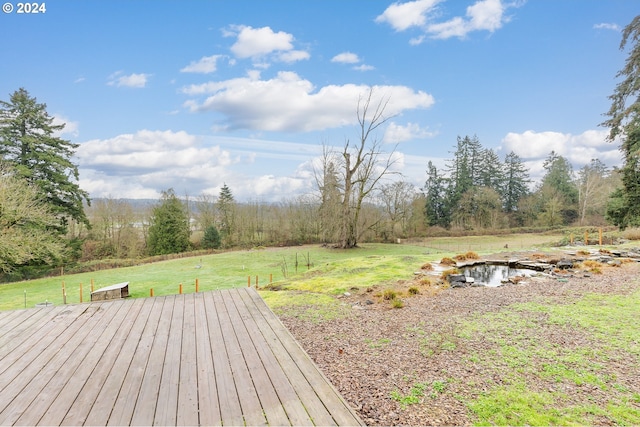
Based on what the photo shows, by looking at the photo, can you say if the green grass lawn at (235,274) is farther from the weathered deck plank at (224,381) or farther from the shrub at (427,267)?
the weathered deck plank at (224,381)

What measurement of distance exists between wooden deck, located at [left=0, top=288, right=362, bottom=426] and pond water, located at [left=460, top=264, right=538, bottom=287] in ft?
22.9

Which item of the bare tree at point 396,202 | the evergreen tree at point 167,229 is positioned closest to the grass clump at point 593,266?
the bare tree at point 396,202

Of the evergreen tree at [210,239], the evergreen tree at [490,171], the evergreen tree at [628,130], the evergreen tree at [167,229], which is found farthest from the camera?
the evergreen tree at [490,171]

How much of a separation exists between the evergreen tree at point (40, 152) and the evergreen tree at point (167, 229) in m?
5.92

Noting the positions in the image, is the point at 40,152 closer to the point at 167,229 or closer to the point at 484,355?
the point at 167,229

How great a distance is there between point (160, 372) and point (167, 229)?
2574 centimetres

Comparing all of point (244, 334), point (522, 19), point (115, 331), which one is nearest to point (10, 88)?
point (115, 331)

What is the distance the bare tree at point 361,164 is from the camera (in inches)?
888

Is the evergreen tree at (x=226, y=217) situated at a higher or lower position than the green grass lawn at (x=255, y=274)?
higher

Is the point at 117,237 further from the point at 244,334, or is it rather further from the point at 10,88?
the point at 244,334

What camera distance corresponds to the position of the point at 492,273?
9445 millimetres

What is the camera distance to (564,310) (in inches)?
217

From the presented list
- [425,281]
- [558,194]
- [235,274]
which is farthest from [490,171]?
[425,281]

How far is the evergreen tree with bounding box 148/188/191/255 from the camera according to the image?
25.7 metres
